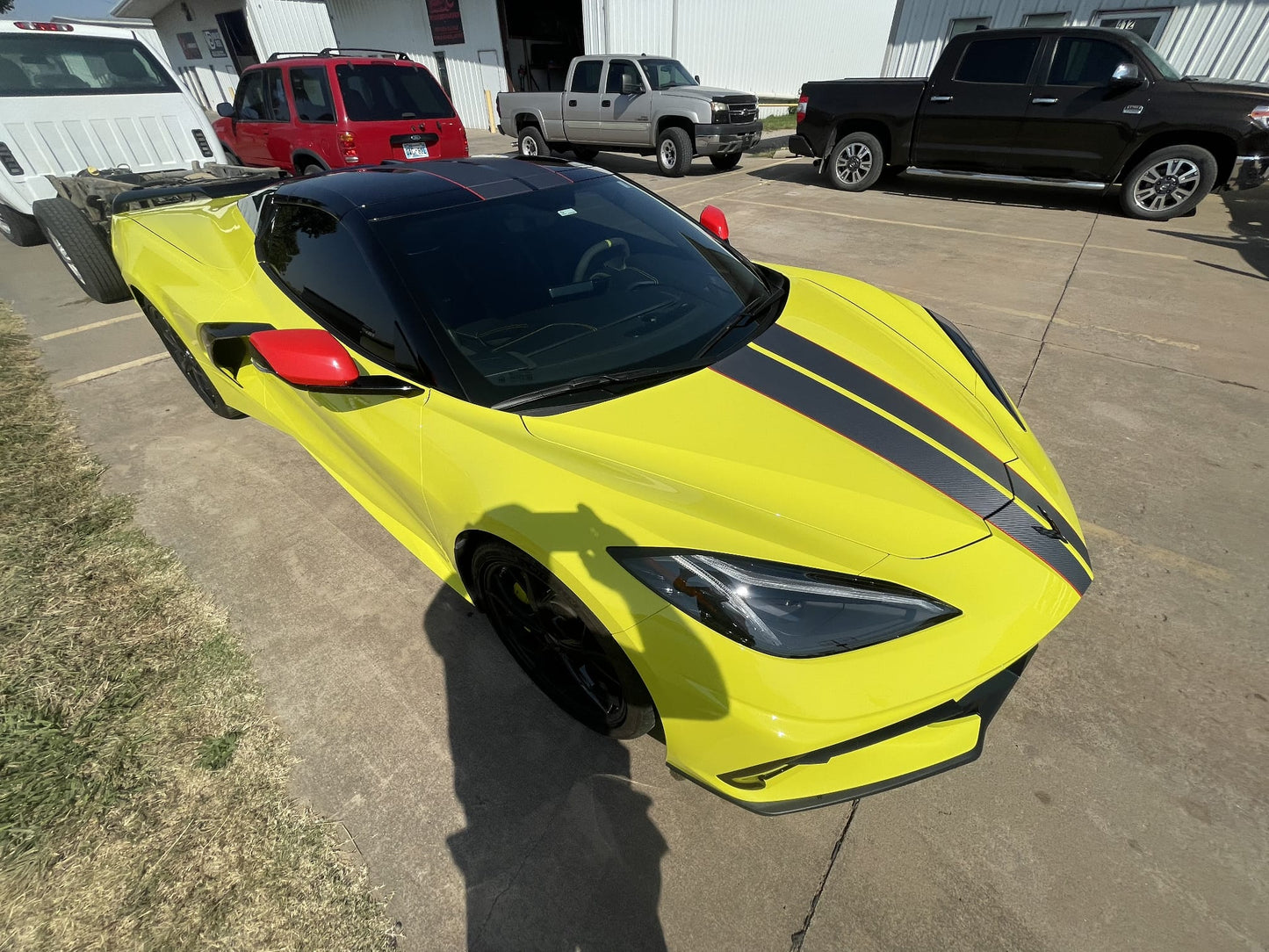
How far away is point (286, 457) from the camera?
10.4 feet

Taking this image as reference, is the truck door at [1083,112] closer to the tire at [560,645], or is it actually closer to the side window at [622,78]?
the side window at [622,78]

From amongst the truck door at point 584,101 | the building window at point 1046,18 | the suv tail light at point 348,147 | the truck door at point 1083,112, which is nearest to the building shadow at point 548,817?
the suv tail light at point 348,147

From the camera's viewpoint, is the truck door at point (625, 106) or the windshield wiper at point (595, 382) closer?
the windshield wiper at point (595, 382)

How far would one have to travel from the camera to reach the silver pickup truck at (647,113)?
30.8ft

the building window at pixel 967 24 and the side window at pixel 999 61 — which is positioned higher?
the building window at pixel 967 24

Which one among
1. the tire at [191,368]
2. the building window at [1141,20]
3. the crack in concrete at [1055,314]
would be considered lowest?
the crack in concrete at [1055,314]

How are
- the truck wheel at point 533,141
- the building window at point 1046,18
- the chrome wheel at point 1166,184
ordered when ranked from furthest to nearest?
1. the building window at point 1046,18
2. the truck wheel at point 533,141
3. the chrome wheel at point 1166,184

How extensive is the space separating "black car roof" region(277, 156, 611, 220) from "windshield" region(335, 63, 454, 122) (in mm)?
5090

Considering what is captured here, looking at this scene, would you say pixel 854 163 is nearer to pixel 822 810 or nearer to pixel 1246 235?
pixel 1246 235

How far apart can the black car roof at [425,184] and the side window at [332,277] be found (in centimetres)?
9

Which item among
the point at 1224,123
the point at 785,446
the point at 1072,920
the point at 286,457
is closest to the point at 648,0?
the point at 1224,123

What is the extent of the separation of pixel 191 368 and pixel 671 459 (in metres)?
3.46

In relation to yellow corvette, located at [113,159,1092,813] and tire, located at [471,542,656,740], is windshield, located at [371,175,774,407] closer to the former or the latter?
yellow corvette, located at [113,159,1092,813]

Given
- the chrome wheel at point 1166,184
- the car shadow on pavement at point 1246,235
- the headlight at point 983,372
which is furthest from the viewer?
the chrome wheel at point 1166,184
